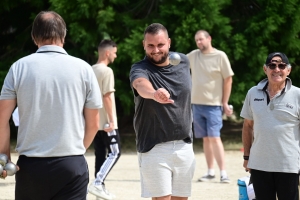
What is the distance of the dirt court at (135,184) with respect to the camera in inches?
349

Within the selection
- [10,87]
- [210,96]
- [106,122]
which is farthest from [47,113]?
[210,96]

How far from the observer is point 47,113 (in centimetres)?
429

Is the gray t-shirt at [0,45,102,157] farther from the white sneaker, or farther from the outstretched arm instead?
the white sneaker

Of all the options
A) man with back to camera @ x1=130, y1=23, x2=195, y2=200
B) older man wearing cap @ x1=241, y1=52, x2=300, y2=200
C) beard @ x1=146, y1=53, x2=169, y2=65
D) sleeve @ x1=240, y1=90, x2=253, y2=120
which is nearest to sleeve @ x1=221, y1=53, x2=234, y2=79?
sleeve @ x1=240, y1=90, x2=253, y2=120

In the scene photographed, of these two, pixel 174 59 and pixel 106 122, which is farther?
pixel 106 122

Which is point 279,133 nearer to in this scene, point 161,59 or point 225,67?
point 161,59

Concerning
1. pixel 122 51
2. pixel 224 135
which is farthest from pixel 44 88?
pixel 224 135

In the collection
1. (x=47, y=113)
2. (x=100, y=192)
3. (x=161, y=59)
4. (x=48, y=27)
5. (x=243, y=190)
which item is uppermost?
(x=48, y=27)

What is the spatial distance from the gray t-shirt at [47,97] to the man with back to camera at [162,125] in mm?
1107

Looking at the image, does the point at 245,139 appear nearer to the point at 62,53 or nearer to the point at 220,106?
the point at 62,53

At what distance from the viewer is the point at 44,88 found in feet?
14.0

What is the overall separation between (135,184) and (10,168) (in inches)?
233

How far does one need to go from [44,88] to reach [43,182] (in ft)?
2.01

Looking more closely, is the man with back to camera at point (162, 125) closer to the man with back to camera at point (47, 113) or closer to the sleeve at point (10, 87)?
the man with back to camera at point (47, 113)
